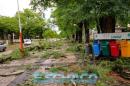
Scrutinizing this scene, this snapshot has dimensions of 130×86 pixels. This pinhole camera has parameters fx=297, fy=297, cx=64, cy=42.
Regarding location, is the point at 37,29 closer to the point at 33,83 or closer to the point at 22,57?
the point at 22,57

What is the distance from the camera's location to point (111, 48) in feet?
61.4

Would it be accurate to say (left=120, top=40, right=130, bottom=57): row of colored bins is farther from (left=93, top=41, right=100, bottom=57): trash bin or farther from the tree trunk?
the tree trunk

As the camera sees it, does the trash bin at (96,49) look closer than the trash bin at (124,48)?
No

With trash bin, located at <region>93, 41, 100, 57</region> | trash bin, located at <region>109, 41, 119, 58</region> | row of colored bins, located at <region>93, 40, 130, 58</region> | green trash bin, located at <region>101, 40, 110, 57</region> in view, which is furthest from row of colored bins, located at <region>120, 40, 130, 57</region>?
trash bin, located at <region>93, 41, 100, 57</region>

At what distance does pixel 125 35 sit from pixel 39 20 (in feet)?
214

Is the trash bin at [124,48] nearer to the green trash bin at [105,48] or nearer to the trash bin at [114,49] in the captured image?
the trash bin at [114,49]

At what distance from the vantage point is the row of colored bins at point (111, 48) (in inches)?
715

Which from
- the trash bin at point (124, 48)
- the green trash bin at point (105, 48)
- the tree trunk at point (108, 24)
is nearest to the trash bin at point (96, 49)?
the green trash bin at point (105, 48)

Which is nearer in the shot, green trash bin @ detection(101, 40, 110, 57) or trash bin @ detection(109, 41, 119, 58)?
trash bin @ detection(109, 41, 119, 58)

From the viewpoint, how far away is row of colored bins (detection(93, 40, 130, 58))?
1817cm

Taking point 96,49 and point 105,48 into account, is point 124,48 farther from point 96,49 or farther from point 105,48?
point 96,49

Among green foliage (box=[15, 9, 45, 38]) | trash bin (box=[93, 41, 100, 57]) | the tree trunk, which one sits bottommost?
trash bin (box=[93, 41, 100, 57])

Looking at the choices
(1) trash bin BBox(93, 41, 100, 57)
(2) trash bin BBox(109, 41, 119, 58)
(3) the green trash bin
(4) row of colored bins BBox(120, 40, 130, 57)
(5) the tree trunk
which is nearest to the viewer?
(4) row of colored bins BBox(120, 40, 130, 57)

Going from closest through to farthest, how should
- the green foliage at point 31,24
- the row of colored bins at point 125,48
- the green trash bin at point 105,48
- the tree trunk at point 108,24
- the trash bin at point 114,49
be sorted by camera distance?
the row of colored bins at point 125,48
the trash bin at point 114,49
the green trash bin at point 105,48
the tree trunk at point 108,24
the green foliage at point 31,24
